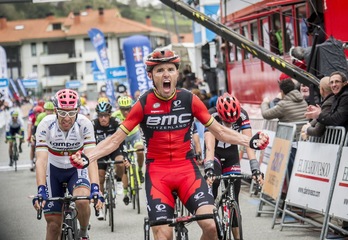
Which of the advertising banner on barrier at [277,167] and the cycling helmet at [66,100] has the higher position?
the cycling helmet at [66,100]

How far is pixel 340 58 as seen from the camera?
541 inches

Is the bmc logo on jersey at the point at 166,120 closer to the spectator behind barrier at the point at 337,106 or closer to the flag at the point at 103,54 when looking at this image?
the spectator behind barrier at the point at 337,106

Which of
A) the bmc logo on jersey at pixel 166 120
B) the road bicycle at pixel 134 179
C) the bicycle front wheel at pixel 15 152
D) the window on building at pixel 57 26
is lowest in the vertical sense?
the bicycle front wheel at pixel 15 152

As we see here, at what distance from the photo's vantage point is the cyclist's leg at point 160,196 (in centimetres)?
771

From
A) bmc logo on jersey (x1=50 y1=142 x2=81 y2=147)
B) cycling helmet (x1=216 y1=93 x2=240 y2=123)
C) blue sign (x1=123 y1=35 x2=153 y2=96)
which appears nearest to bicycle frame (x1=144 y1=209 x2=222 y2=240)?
bmc logo on jersey (x1=50 y1=142 x2=81 y2=147)

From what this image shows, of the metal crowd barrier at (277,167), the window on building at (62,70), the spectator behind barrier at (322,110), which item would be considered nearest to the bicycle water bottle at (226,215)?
the spectator behind barrier at (322,110)

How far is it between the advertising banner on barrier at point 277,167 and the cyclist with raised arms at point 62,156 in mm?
4026

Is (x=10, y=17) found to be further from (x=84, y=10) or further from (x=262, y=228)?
(x=84, y=10)

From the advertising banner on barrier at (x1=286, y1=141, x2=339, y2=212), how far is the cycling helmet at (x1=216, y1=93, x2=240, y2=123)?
4.68ft

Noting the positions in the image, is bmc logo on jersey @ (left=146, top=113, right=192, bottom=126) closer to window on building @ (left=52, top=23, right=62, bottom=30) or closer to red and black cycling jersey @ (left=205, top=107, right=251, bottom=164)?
red and black cycling jersey @ (left=205, top=107, right=251, bottom=164)

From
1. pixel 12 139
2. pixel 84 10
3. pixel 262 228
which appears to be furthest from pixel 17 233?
pixel 84 10

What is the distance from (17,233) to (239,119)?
4.68 metres

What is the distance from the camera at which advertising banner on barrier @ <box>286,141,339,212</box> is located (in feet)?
35.8

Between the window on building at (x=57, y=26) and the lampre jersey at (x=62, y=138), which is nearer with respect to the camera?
the lampre jersey at (x=62, y=138)
